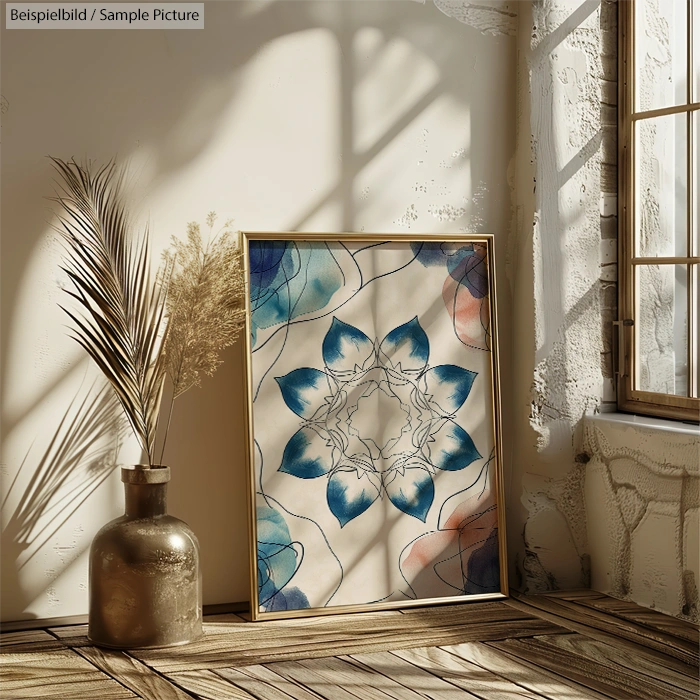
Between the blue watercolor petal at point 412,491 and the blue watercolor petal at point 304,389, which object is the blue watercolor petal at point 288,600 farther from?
the blue watercolor petal at point 304,389

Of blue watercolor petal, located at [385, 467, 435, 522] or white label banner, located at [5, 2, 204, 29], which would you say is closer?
white label banner, located at [5, 2, 204, 29]

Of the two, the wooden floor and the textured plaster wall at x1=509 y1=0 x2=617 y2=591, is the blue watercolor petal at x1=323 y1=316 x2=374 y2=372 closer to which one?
the textured plaster wall at x1=509 y1=0 x2=617 y2=591

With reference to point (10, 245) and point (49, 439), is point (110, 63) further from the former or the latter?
point (49, 439)

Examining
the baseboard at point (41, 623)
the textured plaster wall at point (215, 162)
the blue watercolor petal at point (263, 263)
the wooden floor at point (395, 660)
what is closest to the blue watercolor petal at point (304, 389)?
the textured plaster wall at point (215, 162)

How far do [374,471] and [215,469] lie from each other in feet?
1.72

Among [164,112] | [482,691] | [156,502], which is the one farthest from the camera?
[164,112]

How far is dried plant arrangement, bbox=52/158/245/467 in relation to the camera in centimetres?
277

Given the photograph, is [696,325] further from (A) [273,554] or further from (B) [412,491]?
(A) [273,554]

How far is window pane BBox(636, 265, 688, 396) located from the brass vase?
170cm

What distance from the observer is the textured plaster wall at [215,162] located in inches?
112

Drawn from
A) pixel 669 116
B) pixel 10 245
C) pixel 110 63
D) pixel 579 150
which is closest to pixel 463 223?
pixel 579 150

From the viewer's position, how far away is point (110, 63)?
9.47ft

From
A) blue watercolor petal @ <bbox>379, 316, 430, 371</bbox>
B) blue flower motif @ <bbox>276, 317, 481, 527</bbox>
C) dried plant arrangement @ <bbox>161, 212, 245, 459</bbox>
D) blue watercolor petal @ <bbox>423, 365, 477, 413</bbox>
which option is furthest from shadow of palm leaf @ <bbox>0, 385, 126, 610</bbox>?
blue watercolor petal @ <bbox>423, 365, 477, 413</bbox>

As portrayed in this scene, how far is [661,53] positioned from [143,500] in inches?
90.5
